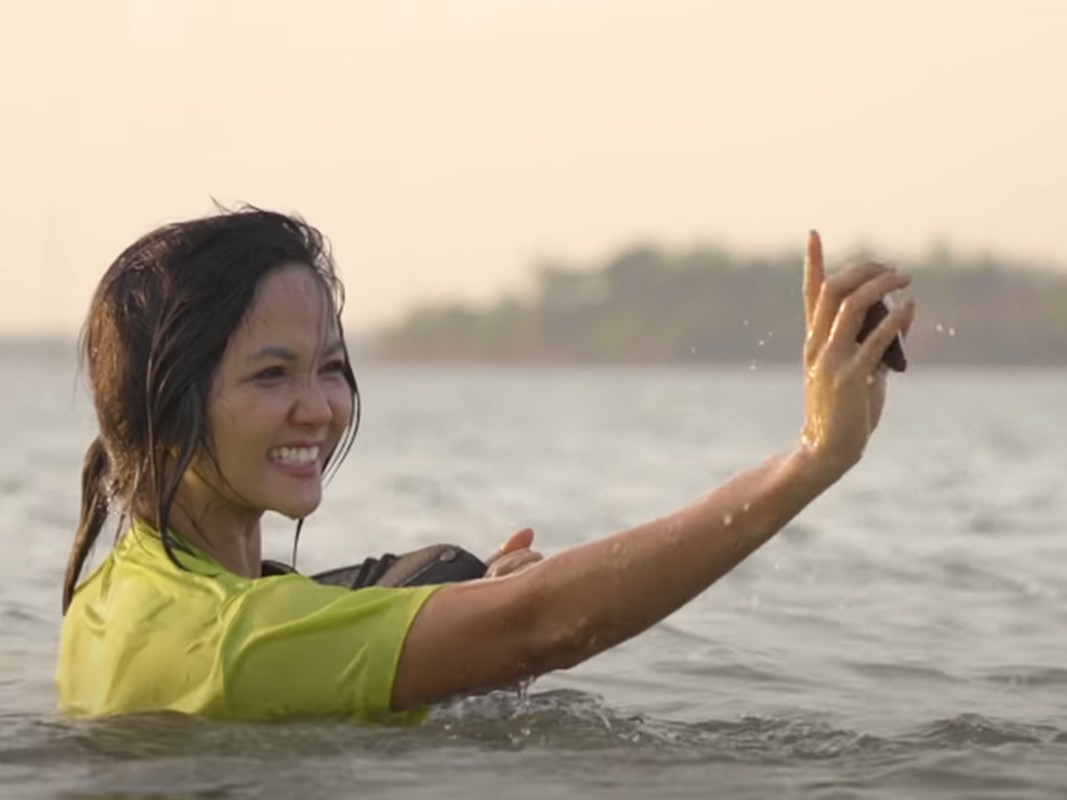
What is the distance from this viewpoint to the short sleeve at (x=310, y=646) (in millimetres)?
4297

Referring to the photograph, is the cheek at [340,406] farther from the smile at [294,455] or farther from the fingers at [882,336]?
the fingers at [882,336]

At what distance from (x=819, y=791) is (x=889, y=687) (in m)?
2.31

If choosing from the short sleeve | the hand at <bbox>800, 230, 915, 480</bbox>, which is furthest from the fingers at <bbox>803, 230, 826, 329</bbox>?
the short sleeve

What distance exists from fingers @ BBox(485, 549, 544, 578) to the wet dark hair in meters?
0.45

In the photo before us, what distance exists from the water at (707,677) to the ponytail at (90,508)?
0.38 metres

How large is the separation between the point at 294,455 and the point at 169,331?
375mm

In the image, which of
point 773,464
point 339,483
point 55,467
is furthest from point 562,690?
point 55,467

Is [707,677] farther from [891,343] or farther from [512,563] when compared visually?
[891,343]

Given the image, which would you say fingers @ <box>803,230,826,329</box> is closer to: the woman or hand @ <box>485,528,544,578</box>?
the woman

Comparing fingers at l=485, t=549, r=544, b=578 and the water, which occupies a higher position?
fingers at l=485, t=549, r=544, b=578

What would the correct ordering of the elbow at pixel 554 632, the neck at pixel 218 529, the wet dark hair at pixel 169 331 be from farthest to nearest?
the neck at pixel 218 529, the wet dark hair at pixel 169 331, the elbow at pixel 554 632

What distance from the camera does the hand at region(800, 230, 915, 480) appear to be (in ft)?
12.6

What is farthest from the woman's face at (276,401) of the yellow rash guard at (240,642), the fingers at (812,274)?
the fingers at (812,274)

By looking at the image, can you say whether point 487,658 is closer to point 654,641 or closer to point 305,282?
point 305,282
